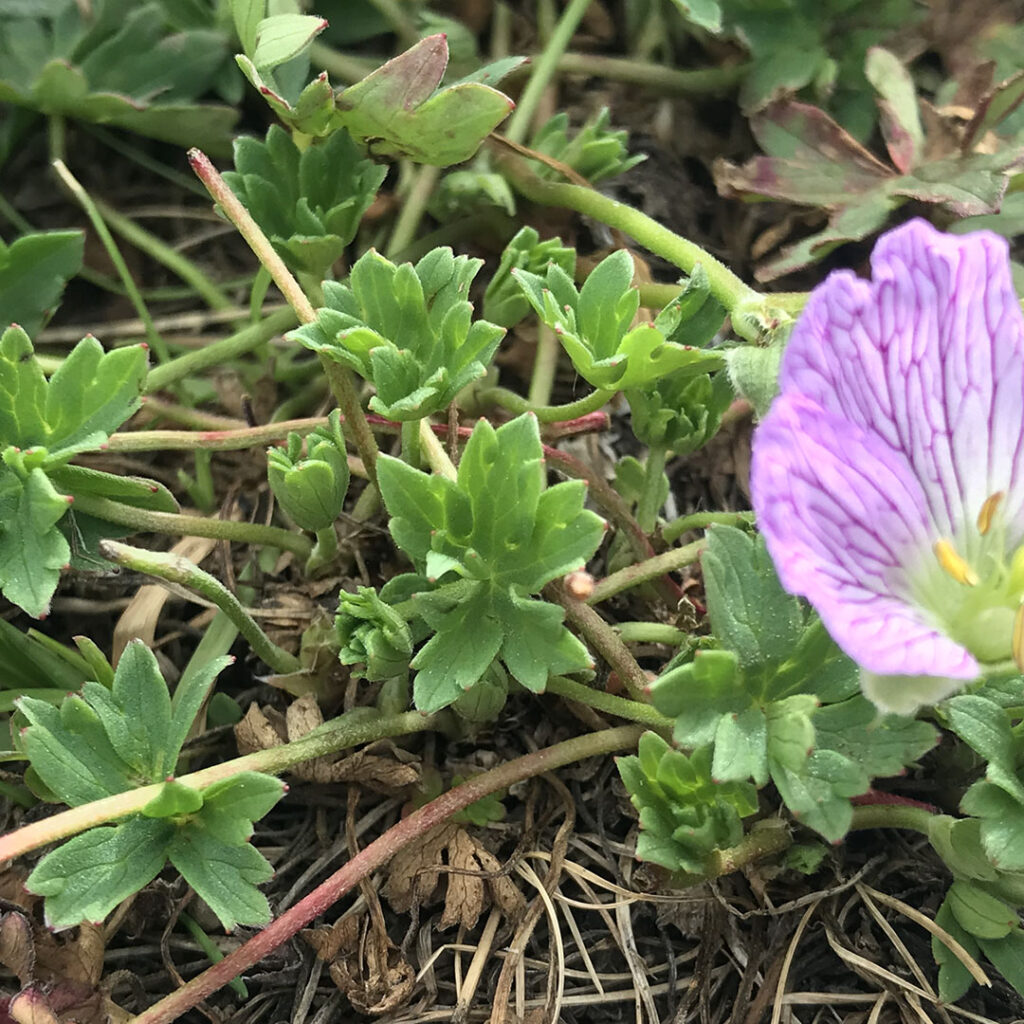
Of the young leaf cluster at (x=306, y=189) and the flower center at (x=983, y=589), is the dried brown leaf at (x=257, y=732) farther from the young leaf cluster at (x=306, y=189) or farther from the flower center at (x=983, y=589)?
the flower center at (x=983, y=589)

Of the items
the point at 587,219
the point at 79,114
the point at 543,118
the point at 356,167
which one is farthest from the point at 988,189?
the point at 79,114

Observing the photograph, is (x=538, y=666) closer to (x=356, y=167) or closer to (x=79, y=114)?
(x=356, y=167)

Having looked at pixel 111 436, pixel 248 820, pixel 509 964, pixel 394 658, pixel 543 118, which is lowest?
pixel 509 964

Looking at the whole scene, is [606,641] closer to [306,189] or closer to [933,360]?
[933,360]

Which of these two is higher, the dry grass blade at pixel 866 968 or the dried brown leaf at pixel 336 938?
the dried brown leaf at pixel 336 938

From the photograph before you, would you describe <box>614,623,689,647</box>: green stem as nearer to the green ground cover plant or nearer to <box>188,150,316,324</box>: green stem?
the green ground cover plant

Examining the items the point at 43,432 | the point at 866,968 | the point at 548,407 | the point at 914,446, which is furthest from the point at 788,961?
the point at 43,432

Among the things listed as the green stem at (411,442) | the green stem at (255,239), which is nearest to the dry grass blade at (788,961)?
the green stem at (411,442)
